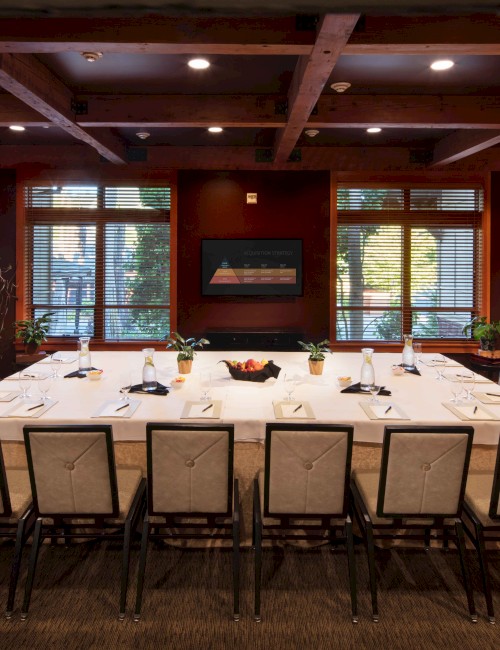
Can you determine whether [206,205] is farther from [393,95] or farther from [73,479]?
[73,479]

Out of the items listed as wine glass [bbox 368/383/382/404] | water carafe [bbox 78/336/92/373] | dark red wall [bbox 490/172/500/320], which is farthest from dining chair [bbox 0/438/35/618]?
dark red wall [bbox 490/172/500/320]

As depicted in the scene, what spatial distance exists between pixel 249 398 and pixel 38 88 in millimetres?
2603

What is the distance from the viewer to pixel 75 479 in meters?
2.22

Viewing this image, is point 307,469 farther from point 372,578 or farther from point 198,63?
point 198,63

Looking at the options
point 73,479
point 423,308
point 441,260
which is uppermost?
point 441,260

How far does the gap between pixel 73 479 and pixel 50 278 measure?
180 inches

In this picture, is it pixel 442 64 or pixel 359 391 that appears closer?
pixel 359 391

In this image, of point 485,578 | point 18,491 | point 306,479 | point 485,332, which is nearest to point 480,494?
point 485,578

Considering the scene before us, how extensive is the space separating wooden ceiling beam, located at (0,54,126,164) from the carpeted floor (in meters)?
2.82

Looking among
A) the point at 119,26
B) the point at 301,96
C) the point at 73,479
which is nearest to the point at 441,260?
the point at 301,96

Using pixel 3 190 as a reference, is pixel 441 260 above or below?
below

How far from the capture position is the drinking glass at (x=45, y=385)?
9.53ft

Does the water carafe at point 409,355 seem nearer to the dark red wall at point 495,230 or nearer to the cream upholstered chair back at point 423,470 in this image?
the cream upholstered chair back at point 423,470

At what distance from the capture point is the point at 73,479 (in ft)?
7.29
